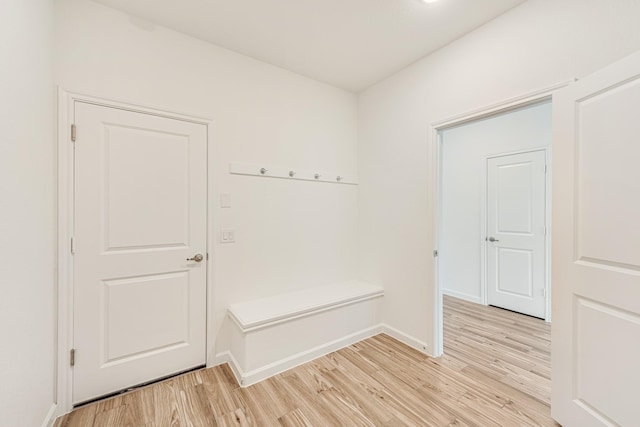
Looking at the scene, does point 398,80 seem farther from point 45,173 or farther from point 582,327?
point 45,173

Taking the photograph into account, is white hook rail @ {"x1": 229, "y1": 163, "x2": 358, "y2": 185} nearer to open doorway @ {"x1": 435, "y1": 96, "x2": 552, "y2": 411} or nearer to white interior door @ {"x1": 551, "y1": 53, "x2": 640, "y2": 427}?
open doorway @ {"x1": 435, "y1": 96, "x2": 552, "y2": 411}

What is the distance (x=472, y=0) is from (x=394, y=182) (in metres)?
1.48

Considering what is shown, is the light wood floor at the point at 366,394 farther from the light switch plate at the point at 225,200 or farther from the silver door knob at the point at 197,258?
the light switch plate at the point at 225,200

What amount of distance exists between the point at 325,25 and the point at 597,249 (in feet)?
7.37

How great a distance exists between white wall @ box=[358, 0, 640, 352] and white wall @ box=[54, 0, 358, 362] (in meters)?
0.33

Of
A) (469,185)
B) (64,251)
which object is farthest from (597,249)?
(64,251)

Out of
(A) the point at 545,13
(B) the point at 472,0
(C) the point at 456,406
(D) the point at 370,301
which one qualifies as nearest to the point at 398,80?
(B) the point at 472,0

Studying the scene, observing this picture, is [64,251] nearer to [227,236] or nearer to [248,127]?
[227,236]

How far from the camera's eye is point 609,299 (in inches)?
52.4

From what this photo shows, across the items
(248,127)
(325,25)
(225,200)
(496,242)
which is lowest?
(496,242)

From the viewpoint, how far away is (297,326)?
225cm

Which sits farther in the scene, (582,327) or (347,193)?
(347,193)

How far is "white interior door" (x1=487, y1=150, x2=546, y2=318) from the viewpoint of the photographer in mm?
3225

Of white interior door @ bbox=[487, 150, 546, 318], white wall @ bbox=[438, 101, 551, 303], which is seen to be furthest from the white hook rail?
white interior door @ bbox=[487, 150, 546, 318]
